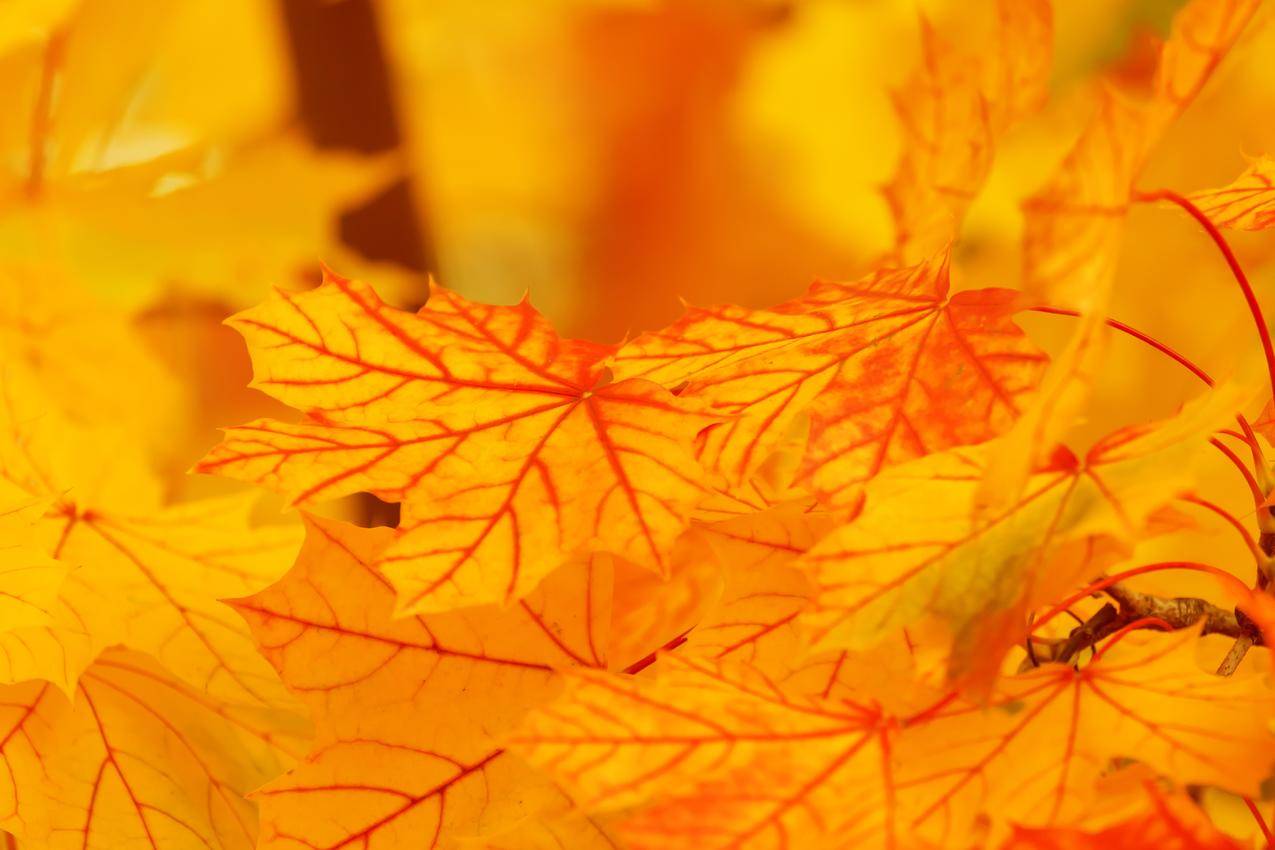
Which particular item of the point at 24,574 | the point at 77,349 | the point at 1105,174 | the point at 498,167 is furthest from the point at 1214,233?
the point at 498,167

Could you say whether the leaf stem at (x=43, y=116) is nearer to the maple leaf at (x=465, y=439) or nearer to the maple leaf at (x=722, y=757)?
the maple leaf at (x=465, y=439)

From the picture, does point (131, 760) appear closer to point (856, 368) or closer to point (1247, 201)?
point (856, 368)

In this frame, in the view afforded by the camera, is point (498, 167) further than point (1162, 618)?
Yes

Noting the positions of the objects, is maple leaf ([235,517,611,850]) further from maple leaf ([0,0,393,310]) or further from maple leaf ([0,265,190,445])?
maple leaf ([0,0,393,310])

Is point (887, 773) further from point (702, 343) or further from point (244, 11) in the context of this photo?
point (244, 11)

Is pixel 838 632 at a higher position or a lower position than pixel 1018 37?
lower

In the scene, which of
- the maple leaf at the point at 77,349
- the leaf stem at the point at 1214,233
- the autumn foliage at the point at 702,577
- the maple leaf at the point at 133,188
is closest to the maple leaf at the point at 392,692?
the autumn foliage at the point at 702,577

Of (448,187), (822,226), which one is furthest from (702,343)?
(448,187)
